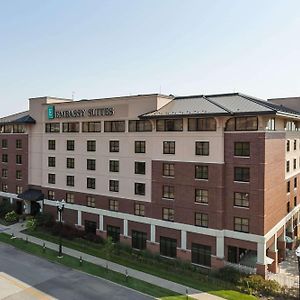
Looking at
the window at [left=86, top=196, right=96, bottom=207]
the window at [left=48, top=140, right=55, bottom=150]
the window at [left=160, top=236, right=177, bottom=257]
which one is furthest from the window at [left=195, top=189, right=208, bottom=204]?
the window at [left=48, top=140, right=55, bottom=150]

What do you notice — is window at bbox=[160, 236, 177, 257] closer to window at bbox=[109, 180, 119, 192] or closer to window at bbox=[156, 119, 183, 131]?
window at bbox=[109, 180, 119, 192]

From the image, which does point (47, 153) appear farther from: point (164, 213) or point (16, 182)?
point (164, 213)

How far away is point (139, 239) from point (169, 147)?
11.8m

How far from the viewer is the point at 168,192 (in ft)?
132

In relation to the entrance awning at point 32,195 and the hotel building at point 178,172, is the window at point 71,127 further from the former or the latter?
the entrance awning at point 32,195

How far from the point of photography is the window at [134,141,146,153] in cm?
4215

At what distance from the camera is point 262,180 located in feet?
113

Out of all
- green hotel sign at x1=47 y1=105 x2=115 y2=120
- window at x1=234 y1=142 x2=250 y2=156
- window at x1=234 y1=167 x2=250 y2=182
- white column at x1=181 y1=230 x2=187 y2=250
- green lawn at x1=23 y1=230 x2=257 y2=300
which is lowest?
green lawn at x1=23 y1=230 x2=257 y2=300

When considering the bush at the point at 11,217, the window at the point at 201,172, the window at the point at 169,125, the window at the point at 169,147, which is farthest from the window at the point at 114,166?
Result: the bush at the point at 11,217

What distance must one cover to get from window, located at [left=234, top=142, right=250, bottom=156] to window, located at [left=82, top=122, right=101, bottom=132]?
61.4 ft

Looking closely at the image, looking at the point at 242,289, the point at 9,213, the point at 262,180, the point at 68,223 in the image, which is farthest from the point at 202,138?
the point at 9,213

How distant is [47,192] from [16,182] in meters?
8.29

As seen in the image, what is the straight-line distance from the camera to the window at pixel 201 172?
37.5 m

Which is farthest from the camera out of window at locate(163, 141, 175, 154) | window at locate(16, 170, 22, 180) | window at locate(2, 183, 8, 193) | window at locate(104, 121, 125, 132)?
window at locate(2, 183, 8, 193)
